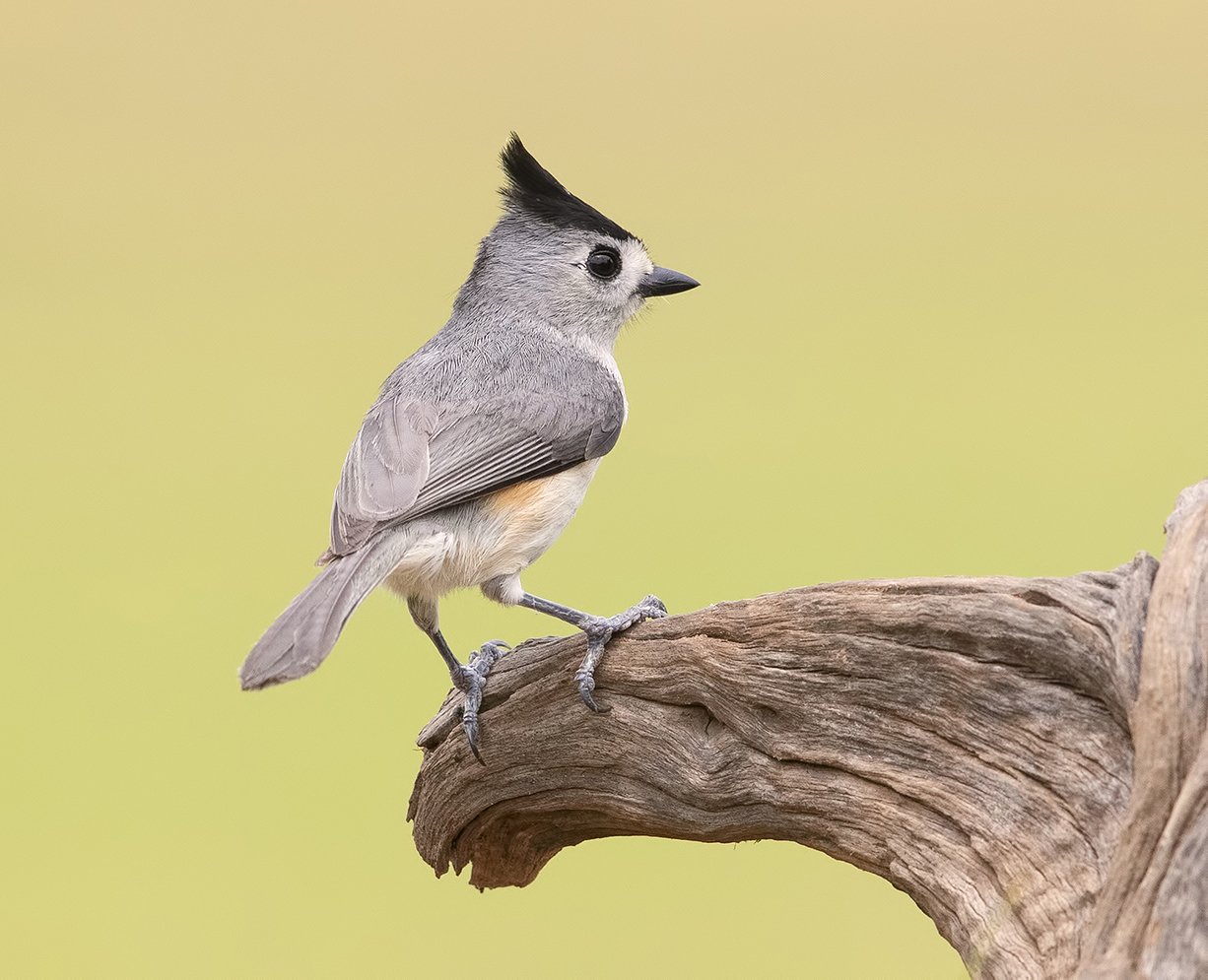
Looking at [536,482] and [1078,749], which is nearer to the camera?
[1078,749]

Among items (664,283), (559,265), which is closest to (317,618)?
(559,265)

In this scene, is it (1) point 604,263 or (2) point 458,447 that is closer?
(2) point 458,447

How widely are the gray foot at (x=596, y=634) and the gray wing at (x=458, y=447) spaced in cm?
34

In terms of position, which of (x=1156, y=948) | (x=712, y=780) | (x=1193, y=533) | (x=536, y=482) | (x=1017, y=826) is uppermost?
(x=536, y=482)

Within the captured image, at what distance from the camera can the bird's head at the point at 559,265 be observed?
3.38 meters

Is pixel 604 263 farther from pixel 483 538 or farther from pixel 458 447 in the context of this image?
pixel 483 538

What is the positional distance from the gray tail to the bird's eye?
107 cm

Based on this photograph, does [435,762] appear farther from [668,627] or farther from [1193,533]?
[1193,533]

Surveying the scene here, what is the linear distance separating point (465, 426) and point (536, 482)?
0.20 m

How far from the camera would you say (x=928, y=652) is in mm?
2191

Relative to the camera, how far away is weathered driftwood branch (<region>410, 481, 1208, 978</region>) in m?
1.87

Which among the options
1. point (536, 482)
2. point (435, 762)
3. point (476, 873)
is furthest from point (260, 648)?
point (476, 873)

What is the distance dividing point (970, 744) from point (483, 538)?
1.07m

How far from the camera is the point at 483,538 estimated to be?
2770mm
